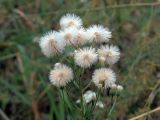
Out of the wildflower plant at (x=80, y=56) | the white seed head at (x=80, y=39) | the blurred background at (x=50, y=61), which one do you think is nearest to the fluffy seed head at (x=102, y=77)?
the wildflower plant at (x=80, y=56)

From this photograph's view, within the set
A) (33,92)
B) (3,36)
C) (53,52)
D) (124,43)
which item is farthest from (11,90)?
(53,52)

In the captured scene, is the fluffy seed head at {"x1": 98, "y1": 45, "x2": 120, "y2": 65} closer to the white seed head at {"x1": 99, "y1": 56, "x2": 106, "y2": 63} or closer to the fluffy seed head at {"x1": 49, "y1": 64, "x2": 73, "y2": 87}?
the white seed head at {"x1": 99, "y1": 56, "x2": 106, "y2": 63}

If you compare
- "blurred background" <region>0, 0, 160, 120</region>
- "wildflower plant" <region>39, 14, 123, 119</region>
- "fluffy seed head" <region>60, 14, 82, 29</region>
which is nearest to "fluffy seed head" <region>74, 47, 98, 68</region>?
"wildflower plant" <region>39, 14, 123, 119</region>

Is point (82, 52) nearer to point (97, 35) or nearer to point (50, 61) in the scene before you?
point (97, 35)

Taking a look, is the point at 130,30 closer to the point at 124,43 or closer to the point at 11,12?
the point at 124,43

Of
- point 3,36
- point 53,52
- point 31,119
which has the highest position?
point 53,52

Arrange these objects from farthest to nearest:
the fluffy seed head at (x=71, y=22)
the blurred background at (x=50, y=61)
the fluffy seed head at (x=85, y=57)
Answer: the blurred background at (x=50, y=61)
the fluffy seed head at (x=71, y=22)
the fluffy seed head at (x=85, y=57)

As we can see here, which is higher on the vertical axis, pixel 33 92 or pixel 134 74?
pixel 134 74

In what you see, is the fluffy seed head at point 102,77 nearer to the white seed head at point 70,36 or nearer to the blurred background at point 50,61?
the white seed head at point 70,36

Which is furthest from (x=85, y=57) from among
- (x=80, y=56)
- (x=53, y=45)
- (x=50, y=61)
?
(x=50, y=61)
